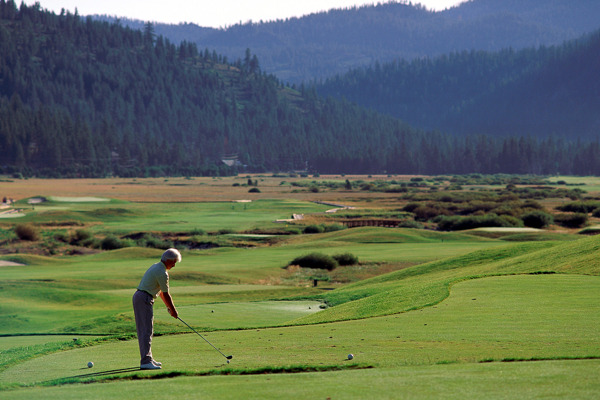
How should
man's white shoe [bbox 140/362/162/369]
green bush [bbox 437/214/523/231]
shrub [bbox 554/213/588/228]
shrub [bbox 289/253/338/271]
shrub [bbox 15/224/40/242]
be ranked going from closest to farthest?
man's white shoe [bbox 140/362/162/369]
shrub [bbox 289/253/338/271]
shrub [bbox 15/224/40/242]
green bush [bbox 437/214/523/231]
shrub [bbox 554/213/588/228]

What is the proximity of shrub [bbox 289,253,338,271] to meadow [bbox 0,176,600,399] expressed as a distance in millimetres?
475

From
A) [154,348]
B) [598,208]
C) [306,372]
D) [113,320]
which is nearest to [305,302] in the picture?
[113,320]

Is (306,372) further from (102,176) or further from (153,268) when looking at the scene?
(102,176)

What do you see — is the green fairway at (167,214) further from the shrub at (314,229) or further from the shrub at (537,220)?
the shrub at (537,220)

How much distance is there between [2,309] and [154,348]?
1121 centimetres

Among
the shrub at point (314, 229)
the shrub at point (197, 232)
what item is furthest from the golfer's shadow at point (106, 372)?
the shrub at point (314, 229)

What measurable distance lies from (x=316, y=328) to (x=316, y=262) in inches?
980

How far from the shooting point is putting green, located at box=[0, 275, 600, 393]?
38.8 feet

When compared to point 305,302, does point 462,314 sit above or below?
above

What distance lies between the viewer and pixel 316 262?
1656 inches

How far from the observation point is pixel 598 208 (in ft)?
291

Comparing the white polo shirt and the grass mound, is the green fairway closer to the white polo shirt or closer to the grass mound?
the grass mound

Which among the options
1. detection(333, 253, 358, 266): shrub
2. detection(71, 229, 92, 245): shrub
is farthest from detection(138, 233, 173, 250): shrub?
detection(333, 253, 358, 266): shrub

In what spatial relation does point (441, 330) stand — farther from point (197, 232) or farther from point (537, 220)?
point (537, 220)
